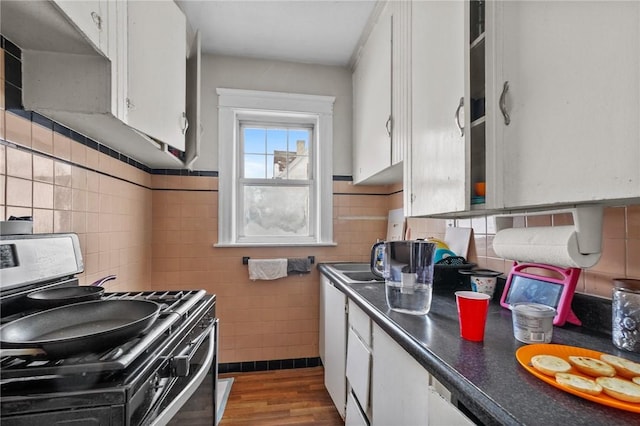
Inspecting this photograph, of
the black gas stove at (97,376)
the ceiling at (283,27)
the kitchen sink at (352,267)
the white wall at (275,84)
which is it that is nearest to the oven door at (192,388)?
the black gas stove at (97,376)

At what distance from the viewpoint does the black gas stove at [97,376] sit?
55 cm

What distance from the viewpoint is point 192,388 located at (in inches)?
34.5

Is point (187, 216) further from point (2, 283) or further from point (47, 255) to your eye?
point (2, 283)

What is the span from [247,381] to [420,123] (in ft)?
6.71

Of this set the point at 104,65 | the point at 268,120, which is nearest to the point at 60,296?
the point at 104,65

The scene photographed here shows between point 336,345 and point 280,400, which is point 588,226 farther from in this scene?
point 280,400

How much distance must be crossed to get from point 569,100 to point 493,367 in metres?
0.64

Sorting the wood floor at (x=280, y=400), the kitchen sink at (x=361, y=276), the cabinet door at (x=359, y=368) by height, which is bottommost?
the wood floor at (x=280, y=400)

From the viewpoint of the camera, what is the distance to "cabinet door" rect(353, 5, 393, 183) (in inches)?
69.3

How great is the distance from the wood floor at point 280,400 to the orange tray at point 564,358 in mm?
1381

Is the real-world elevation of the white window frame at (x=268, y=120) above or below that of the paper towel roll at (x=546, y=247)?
above


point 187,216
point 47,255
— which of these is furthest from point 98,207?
point 187,216

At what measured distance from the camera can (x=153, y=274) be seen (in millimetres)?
2217

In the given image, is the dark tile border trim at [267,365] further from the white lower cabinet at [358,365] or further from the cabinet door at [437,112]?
the cabinet door at [437,112]
